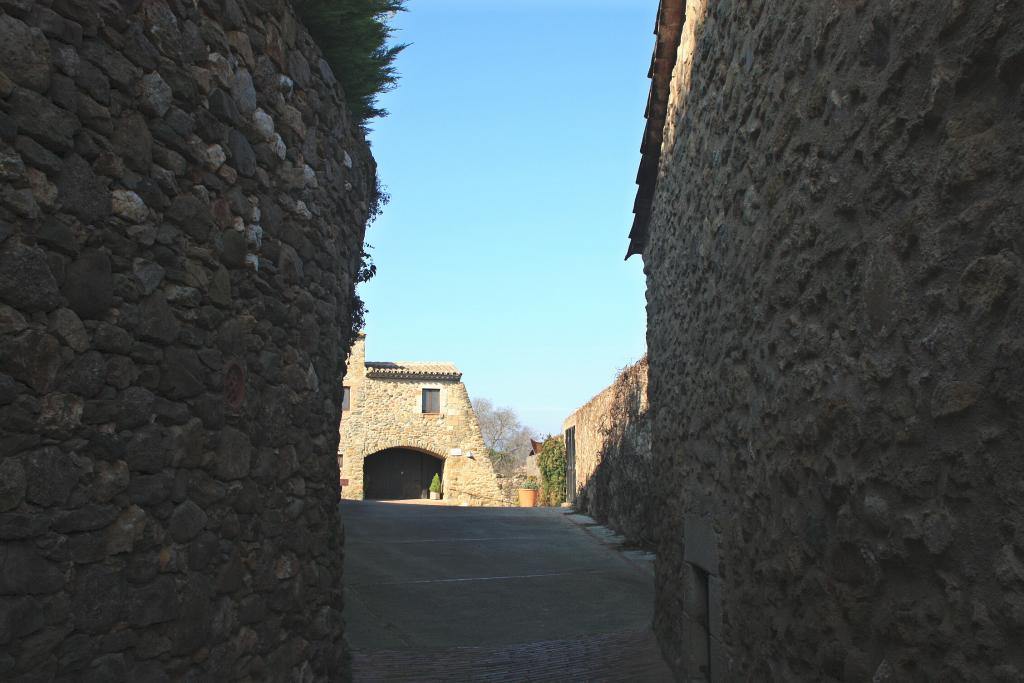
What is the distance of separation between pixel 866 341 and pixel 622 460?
32.1ft

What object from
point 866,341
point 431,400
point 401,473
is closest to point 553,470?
point 431,400

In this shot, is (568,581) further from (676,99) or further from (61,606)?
(61,606)

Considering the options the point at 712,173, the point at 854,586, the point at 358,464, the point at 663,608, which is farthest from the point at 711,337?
the point at 358,464

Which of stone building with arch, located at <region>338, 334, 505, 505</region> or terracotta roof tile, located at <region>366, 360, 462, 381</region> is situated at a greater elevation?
terracotta roof tile, located at <region>366, 360, 462, 381</region>

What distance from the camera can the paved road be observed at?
5.41 m

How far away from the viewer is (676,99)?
550 cm

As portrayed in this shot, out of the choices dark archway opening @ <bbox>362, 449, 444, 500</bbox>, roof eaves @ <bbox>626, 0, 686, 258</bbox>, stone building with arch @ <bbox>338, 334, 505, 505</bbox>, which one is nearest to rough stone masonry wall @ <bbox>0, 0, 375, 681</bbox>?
roof eaves @ <bbox>626, 0, 686, 258</bbox>

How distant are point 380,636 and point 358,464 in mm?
21070

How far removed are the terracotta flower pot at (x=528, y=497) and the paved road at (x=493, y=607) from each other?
10.4m

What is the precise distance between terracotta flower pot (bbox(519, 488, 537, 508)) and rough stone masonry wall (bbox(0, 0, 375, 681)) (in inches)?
710

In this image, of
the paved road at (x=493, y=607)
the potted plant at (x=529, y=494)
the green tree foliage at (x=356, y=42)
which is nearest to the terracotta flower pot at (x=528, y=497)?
the potted plant at (x=529, y=494)

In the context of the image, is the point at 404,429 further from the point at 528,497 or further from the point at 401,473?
the point at 528,497

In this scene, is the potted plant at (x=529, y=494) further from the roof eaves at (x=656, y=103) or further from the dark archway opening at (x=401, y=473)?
the roof eaves at (x=656, y=103)

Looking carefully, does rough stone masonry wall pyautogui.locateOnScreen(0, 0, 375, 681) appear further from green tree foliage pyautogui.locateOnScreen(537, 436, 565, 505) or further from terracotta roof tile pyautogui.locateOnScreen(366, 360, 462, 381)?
terracotta roof tile pyautogui.locateOnScreen(366, 360, 462, 381)
